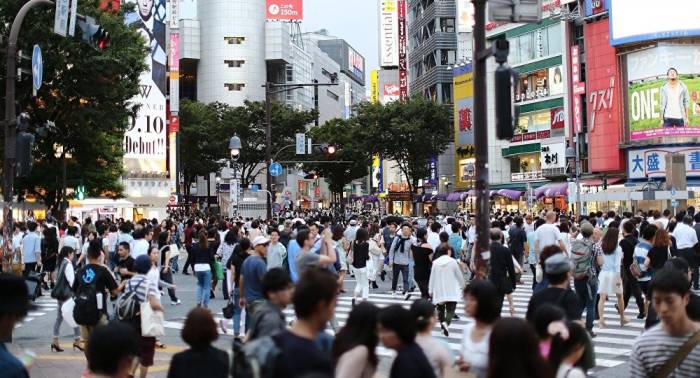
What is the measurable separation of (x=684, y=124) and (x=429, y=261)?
38.9 m

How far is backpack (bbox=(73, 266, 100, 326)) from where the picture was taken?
1022cm

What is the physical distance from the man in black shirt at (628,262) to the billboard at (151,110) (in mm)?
41698

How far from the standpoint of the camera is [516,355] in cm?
412

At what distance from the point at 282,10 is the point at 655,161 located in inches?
2293

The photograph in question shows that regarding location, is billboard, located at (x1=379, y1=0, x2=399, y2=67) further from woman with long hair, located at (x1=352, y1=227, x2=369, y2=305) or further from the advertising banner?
woman with long hair, located at (x1=352, y1=227, x2=369, y2=305)

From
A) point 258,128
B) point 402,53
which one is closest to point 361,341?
point 258,128

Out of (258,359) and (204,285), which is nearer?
(258,359)

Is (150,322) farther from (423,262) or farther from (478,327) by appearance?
(423,262)

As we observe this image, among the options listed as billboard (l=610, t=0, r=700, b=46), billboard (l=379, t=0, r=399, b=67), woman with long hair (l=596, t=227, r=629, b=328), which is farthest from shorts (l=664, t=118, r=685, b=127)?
billboard (l=379, t=0, r=399, b=67)

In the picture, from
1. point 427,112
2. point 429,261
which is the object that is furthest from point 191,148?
point 429,261

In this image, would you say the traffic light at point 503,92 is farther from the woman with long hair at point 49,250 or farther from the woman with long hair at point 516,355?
the woman with long hair at point 49,250

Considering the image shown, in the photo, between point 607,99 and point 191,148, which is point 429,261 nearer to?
point 607,99

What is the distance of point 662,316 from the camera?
15.5 ft

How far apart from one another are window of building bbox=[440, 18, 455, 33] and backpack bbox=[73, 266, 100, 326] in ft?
224
